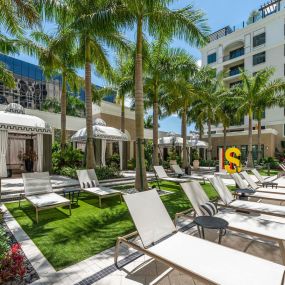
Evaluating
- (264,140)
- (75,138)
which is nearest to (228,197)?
(75,138)

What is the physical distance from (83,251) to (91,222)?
1.96m

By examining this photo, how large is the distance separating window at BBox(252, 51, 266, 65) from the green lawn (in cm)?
4246

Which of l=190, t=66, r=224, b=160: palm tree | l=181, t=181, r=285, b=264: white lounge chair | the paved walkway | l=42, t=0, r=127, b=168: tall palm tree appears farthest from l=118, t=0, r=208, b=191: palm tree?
l=190, t=66, r=224, b=160: palm tree

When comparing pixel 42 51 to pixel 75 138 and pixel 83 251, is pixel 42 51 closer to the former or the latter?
pixel 75 138

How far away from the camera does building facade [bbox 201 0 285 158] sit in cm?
3722

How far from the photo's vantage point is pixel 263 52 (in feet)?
135

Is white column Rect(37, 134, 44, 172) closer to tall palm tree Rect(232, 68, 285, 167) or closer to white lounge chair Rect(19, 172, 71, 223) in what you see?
white lounge chair Rect(19, 172, 71, 223)

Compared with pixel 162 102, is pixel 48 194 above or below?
below

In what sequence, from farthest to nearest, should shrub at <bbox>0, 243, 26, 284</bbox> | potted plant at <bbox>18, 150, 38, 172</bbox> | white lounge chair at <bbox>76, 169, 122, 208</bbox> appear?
potted plant at <bbox>18, 150, 38, 172</bbox>, white lounge chair at <bbox>76, 169, 122, 208</bbox>, shrub at <bbox>0, 243, 26, 284</bbox>

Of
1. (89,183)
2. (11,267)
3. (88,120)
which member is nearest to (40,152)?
(88,120)

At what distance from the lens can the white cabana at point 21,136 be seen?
13562mm

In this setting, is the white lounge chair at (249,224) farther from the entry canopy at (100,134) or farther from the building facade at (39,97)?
the building facade at (39,97)

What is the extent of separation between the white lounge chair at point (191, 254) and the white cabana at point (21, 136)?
12.3 m

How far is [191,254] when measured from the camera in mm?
3650
